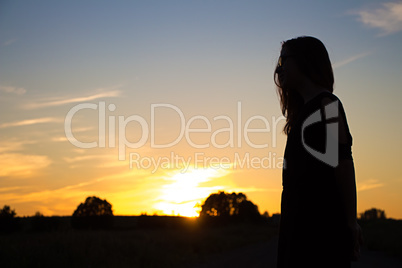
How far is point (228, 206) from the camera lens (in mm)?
67562

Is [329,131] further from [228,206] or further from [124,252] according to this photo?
[228,206]

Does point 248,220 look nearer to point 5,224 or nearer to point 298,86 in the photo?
point 5,224

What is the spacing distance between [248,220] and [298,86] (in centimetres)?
5995

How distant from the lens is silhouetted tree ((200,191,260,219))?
65.5 meters

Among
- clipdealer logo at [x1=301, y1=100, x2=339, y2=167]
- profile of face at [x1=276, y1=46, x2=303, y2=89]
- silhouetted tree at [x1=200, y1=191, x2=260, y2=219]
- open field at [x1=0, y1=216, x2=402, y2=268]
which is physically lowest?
silhouetted tree at [x1=200, y1=191, x2=260, y2=219]

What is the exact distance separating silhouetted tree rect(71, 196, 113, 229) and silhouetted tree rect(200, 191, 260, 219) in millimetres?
24665

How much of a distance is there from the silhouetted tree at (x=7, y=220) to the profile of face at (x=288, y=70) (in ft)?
110

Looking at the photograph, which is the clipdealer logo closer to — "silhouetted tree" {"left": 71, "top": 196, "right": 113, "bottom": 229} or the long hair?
the long hair

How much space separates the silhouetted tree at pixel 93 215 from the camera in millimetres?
40356

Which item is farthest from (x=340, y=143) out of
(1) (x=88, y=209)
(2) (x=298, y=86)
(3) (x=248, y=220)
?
(3) (x=248, y=220)

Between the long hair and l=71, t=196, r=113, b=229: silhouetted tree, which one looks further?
l=71, t=196, r=113, b=229: silhouetted tree

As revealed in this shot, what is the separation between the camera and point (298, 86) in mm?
3018

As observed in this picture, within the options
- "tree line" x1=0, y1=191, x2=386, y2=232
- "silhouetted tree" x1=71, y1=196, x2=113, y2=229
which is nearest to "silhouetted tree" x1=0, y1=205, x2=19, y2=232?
"tree line" x1=0, y1=191, x2=386, y2=232

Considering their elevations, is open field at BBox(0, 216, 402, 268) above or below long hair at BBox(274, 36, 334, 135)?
below
